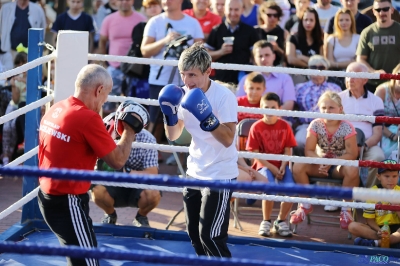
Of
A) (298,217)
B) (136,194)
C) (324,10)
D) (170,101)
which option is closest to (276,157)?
(298,217)

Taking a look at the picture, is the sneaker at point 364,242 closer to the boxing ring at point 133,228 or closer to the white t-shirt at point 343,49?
the boxing ring at point 133,228

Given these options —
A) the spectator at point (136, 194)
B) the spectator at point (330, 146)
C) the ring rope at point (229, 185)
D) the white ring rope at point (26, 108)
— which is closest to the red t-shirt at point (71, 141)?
the white ring rope at point (26, 108)

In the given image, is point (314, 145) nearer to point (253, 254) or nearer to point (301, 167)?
point (301, 167)

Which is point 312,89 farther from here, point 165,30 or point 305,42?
point 165,30

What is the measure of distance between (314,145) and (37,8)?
4880 mm

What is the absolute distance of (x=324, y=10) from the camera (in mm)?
8617

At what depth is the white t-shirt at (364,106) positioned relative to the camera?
22.0 feet

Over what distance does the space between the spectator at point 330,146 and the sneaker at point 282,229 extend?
0.64 ft

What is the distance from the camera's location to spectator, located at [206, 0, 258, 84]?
782cm

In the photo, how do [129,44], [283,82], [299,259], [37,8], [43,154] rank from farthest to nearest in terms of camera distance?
1. [37,8]
2. [129,44]
3. [283,82]
4. [299,259]
5. [43,154]

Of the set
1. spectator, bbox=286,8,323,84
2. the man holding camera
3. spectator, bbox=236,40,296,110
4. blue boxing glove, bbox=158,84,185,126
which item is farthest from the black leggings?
spectator, bbox=286,8,323,84

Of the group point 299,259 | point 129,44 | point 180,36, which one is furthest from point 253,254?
point 129,44

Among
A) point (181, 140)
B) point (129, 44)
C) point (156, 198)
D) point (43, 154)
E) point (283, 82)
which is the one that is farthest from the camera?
point (129, 44)

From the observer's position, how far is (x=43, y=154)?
3.82 m
